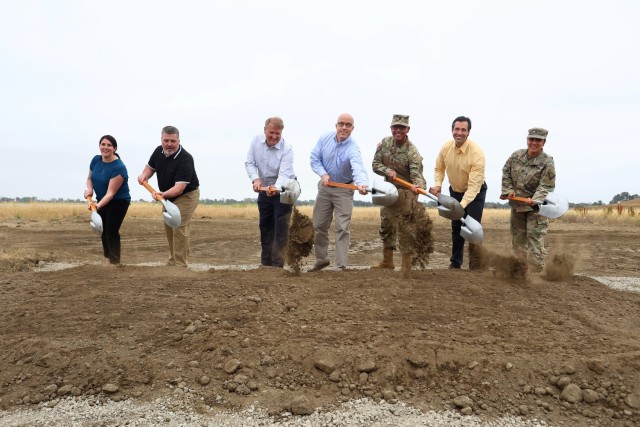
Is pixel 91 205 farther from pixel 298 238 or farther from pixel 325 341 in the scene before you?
pixel 325 341

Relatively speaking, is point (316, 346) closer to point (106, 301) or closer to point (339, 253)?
point (106, 301)

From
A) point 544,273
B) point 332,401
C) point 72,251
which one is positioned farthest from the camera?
point 72,251

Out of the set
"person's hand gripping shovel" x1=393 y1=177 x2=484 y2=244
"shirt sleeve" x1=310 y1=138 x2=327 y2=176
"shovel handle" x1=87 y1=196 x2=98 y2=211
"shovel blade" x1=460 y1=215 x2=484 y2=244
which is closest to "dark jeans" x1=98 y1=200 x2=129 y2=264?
"shovel handle" x1=87 y1=196 x2=98 y2=211

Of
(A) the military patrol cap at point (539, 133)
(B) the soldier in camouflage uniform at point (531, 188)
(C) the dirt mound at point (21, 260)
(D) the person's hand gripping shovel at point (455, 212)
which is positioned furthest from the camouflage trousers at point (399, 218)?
(C) the dirt mound at point (21, 260)

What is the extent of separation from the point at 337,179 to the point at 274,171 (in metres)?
0.77

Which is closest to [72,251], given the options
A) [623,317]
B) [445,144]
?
[445,144]

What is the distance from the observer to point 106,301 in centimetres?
412

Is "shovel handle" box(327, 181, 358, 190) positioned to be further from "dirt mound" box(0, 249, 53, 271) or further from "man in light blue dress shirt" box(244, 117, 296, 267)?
"dirt mound" box(0, 249, 53, 271)

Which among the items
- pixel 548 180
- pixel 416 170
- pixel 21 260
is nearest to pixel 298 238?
pixel 416 170

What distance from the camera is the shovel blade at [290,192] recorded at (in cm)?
509

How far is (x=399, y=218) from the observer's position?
5105mm

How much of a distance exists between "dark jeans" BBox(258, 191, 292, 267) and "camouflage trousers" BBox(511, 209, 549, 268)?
2.64m

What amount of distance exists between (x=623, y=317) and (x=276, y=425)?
338cm

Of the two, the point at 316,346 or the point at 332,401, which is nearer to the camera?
the point at 332,401
